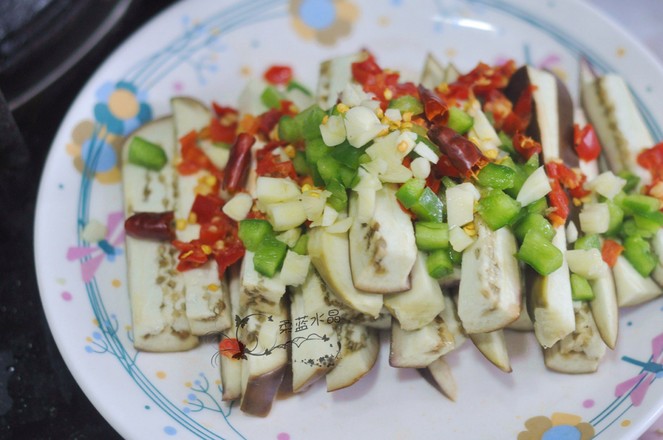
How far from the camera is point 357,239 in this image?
2.39 m

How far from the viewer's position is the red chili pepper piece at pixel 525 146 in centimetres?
262

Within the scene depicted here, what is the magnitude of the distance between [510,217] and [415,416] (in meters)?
0.85

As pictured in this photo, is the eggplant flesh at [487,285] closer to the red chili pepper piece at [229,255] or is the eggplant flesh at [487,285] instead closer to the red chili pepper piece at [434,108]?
the red chili pepper piece at [434,108]

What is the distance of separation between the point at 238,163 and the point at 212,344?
2.39 ft

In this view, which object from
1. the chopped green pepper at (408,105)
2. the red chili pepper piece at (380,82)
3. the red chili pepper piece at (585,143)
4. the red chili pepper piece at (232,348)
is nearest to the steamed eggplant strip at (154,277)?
the red chili pepper piece at (232,348)

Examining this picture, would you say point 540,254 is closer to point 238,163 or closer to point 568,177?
point 568,177

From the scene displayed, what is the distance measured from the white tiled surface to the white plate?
2.50 ft

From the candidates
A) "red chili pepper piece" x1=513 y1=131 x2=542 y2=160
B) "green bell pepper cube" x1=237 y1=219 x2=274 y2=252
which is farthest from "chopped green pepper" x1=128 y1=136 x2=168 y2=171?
"red chili pepper piece" x1=513 y1=131 x2=542 y2=160

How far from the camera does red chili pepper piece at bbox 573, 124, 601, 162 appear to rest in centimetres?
285

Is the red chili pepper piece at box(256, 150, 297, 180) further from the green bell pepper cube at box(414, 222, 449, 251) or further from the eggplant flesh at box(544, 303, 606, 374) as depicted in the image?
the eggplant flesh at box(544, 303, 606, 374)

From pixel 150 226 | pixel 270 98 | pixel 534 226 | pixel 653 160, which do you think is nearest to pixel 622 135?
pixel 653 160

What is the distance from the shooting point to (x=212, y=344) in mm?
2652

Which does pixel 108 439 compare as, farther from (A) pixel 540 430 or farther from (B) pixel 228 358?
(A) pixel 540 430

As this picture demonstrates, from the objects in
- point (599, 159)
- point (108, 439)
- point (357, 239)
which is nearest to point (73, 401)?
point (108, 439)
